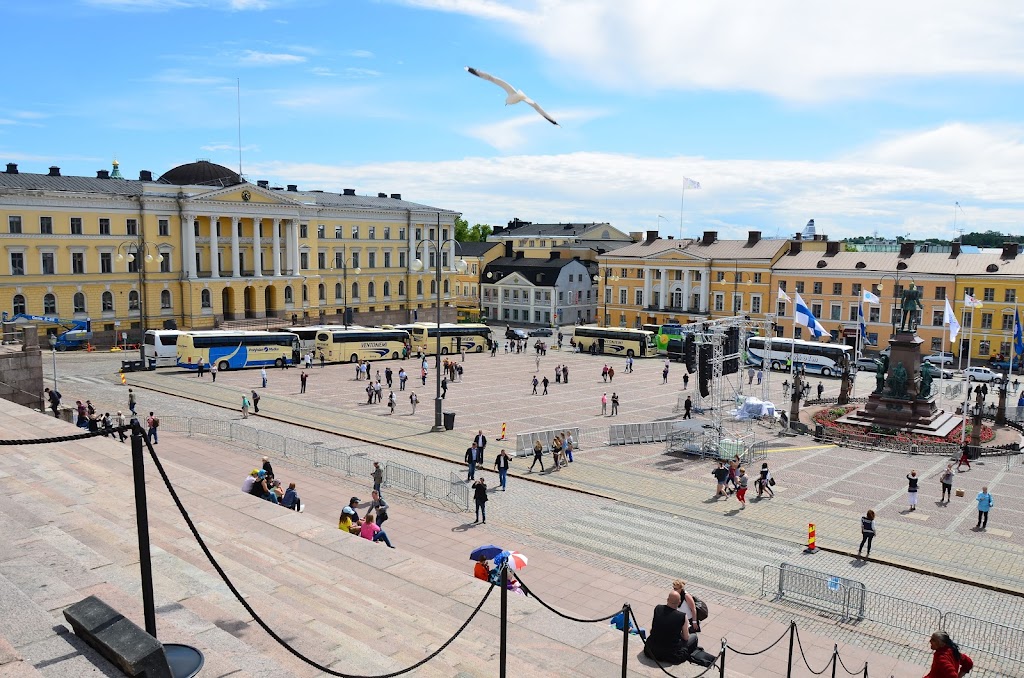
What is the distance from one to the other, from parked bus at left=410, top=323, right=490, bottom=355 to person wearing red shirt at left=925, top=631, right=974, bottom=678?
56095 millimetres

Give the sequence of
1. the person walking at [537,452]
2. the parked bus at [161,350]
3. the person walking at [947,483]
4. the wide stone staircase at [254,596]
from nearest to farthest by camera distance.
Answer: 1. the wide stone staircase at [254,596]
2. the person walking at [947,483]
3. the person walking at [537,452]
4. the parked bus at [161,350]

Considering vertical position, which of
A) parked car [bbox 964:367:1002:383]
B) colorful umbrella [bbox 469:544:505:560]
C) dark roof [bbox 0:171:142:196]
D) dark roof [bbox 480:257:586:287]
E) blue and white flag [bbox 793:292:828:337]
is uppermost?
dark roof [bbox 0:171:142:196]

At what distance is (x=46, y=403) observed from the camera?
38.8 meters

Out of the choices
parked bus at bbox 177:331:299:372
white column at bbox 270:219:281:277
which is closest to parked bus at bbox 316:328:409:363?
parked bus at bbox 177:331:299:372

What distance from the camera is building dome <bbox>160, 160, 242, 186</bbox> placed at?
259 feet

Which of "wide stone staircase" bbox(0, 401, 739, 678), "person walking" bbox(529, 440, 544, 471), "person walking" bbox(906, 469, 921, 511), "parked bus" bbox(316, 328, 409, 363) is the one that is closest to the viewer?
"wide stone staircase" bbox(0, 401, 739, 678)

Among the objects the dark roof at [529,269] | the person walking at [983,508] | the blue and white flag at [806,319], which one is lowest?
the person walking at [983,508]

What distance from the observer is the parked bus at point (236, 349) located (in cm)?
5203

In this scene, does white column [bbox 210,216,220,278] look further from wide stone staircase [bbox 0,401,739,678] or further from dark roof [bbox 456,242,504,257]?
wide stone staircase [bbox 0,401,739,678]

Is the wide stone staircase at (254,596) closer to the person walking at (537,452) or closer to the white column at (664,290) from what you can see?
the person walking at (537,452)

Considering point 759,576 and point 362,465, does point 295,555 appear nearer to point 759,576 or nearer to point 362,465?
point 759,576

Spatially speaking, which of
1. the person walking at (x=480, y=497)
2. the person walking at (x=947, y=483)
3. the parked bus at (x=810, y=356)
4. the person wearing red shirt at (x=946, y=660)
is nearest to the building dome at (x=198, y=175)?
the parked bus at (x=810, y=356)

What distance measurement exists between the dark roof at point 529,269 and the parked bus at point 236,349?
45573 mm

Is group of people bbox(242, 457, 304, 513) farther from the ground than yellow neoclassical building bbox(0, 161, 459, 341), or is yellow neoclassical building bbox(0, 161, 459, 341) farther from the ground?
yellow neoclassical building bbox(0, 161, 459, 341)
